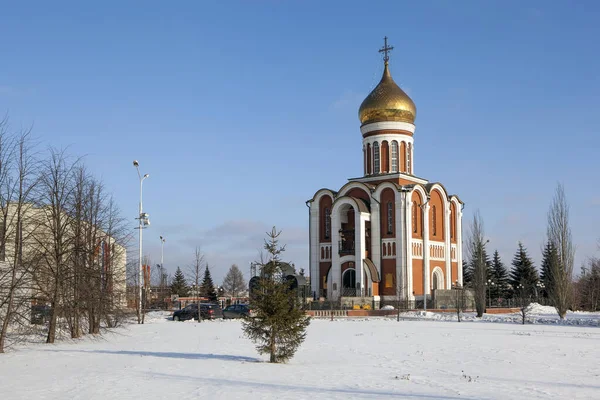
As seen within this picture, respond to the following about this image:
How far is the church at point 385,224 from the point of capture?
58.0m

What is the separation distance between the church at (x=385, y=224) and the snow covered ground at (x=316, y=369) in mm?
30802

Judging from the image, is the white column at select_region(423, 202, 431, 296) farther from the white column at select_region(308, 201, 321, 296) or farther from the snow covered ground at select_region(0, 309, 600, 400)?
the snow covered ground at select_region(0, 309, 600, 400)

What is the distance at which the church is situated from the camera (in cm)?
5797

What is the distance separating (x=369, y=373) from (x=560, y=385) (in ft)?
14.2

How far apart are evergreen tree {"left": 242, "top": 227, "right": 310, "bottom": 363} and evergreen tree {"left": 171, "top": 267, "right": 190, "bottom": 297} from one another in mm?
73408

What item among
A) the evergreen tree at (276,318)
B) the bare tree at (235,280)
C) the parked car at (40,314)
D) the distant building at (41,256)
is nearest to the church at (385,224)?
the distant building at (41,256)

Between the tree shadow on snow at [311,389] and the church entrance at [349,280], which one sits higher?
the church entrance at [349,280]

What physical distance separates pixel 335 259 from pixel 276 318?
42.1 meters

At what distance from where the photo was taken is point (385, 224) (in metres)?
59.3

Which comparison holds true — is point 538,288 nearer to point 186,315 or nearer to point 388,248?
point 388,248

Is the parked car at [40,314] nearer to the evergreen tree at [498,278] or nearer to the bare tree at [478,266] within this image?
the bare tree at [478,266]

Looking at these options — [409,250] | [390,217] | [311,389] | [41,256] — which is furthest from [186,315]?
[311,389]

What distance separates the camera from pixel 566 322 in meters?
39.2

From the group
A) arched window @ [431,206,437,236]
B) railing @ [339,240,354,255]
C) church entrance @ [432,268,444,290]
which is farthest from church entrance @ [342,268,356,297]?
arched window @ [431,206,437,236]
